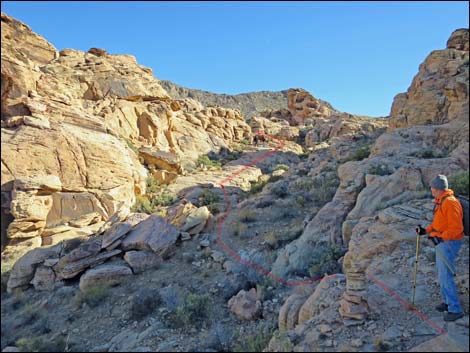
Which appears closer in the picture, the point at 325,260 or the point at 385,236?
the point at 385,236

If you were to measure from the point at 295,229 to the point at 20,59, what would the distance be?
45.3ft

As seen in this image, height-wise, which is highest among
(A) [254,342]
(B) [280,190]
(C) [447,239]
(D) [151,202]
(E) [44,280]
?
(B) [280,190]

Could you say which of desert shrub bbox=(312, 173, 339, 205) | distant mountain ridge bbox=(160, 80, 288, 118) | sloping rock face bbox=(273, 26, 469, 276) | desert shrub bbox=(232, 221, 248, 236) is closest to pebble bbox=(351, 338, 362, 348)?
sloping rock face bbox=(273, 26, 469, 276)

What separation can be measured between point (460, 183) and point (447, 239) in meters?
2.94

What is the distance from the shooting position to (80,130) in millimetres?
13344

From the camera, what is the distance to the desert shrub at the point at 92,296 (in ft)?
21.3

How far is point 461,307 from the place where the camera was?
3453 mm

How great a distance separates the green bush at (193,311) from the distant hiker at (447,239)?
3622 millimetres

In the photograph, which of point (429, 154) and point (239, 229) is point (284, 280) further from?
point (429, 154)

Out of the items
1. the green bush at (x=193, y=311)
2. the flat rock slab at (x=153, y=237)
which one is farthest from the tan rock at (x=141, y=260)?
the green bush at (x=193, y=311)

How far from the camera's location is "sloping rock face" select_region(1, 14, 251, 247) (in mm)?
11195

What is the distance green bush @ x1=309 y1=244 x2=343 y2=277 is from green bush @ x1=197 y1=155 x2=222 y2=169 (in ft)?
47.7

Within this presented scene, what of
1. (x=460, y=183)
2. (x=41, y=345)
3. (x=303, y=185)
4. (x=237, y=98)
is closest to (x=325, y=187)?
(x=303, y=185)

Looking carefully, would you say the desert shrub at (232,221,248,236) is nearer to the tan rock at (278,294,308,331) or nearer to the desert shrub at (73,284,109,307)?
the desert shrub at (73,284,109,307)
